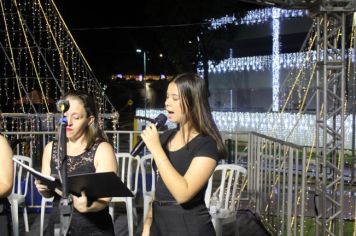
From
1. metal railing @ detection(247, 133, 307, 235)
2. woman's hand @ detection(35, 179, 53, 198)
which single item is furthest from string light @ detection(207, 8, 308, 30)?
woman's hand @ detection(35, 179, 53, 198)

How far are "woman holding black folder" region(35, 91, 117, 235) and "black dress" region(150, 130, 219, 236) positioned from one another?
455 mm

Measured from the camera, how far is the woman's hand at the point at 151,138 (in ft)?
6.28

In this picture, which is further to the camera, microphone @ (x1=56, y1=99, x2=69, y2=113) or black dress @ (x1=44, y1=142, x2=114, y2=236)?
black dress @ (x1=44, y1=142, x2=114, y2=236)

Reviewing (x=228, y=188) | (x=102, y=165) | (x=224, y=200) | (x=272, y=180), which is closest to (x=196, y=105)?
(x=102, y=165)

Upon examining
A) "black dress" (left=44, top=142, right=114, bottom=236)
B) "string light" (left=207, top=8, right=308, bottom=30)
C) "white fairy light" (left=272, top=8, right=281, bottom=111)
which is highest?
"string light" (left=207, top=8, right=308, bottom=30)

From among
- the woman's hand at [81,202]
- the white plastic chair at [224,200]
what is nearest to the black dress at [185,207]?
the woman's hand at [81,202]

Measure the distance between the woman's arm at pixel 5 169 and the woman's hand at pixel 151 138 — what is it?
0.66 metres

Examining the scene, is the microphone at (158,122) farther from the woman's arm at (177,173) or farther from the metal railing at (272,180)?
the metal railing at (272,180)

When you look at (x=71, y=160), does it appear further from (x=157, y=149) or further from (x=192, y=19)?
(x=192, y=19)

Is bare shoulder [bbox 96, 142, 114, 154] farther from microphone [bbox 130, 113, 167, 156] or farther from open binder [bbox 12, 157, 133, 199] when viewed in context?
microphone [bbox 130, 113, 167, 156]

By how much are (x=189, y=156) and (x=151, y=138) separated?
20 centimetres

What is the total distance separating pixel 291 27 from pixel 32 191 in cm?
1338

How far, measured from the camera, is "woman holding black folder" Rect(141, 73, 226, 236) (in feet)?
6.51

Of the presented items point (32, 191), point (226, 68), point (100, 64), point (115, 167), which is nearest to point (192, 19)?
point (226, 68)
